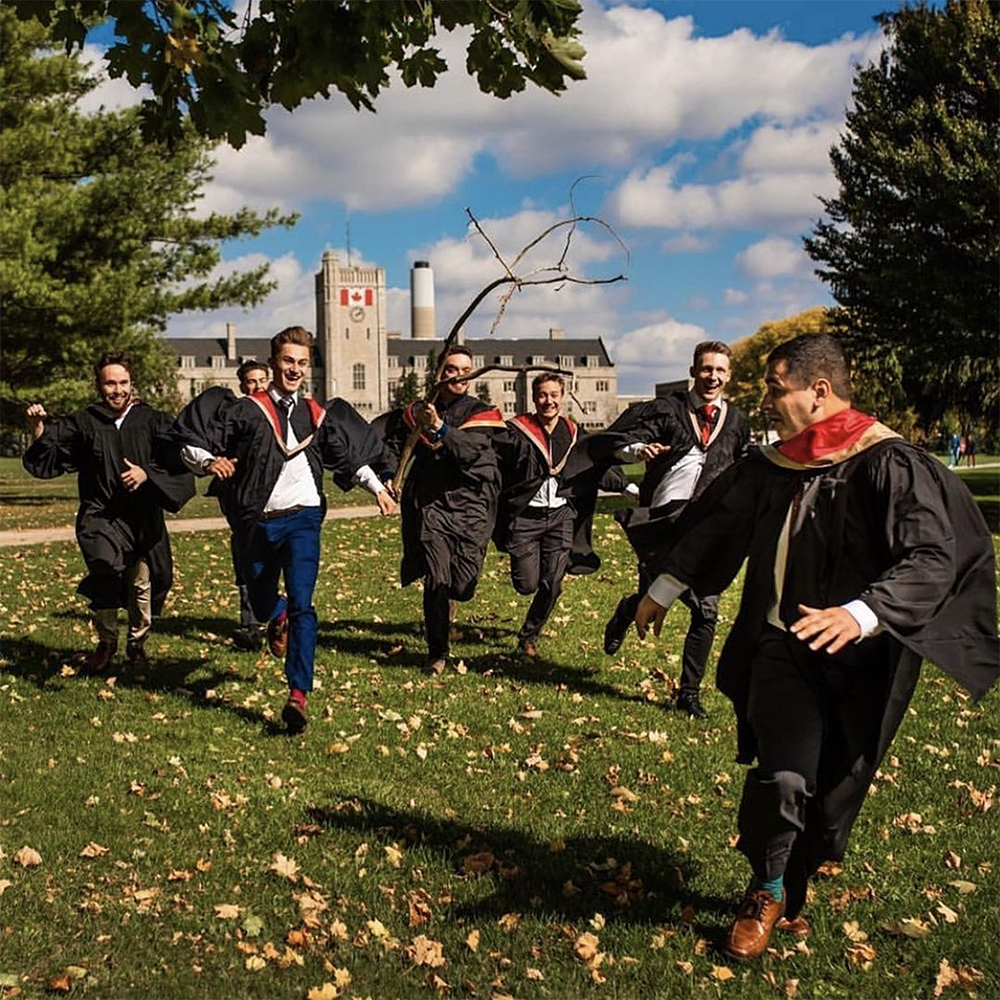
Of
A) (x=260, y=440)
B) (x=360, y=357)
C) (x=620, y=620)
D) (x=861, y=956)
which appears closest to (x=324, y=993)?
(x=861, y=956)

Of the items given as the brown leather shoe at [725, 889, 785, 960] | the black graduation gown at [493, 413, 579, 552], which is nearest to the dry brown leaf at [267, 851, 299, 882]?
the brown leather shoe at [725, 889, 785, 960]

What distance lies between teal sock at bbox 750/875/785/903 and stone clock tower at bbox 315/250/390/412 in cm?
14756

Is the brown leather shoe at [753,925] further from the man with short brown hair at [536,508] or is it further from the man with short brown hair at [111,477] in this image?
the man with short brown hair at [111,477]

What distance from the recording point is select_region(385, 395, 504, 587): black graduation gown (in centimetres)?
965

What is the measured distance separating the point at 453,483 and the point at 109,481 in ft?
9.01

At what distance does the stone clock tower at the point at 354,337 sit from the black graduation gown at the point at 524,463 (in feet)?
465

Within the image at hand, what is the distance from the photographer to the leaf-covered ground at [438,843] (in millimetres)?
4477

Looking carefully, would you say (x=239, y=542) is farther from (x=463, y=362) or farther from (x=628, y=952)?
(x=628, y=952)

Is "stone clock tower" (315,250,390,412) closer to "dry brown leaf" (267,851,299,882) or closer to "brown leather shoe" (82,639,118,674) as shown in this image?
"brown leather shoe" (82,639,118,674)

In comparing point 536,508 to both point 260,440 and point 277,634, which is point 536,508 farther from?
point 260,440

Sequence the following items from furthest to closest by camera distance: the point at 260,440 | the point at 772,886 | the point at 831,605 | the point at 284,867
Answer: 1. the point at 260,440
2. the point at 284,867
3. the point at 772,886
4. the point at 831,605

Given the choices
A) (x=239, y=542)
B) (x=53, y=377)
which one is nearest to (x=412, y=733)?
(x=239, y=542)

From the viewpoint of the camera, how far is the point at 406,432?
9727 mm

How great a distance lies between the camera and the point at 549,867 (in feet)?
18.0
